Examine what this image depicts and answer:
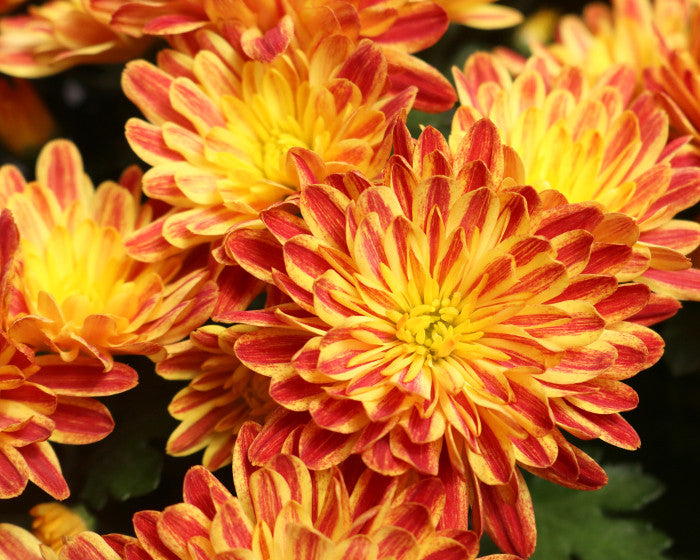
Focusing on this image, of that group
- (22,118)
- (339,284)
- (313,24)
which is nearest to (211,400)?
(339,284)

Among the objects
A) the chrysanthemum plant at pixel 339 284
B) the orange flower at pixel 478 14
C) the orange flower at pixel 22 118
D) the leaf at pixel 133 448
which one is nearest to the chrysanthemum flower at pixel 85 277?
the chrysanthemum plant at pixel 339 284

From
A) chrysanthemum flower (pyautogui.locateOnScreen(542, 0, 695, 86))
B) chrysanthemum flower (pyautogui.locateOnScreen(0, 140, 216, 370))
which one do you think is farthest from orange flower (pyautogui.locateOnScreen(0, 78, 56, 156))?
chrysanthemum flower (pyautogui.locateOnScreen(542, 0, 695, 86))

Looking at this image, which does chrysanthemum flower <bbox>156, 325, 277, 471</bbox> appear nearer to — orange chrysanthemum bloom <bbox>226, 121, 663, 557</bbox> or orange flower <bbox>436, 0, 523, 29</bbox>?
orange chrysanthemum bloom <bbox>226, 121, 663, 557</bbox>

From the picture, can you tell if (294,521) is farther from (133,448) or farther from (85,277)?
(85,277)

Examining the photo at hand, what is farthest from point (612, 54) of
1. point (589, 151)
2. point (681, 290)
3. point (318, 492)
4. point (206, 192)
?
point (318, 492)

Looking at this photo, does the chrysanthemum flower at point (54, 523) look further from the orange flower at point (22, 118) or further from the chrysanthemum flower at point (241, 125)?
the orange flower at point (22, 118)

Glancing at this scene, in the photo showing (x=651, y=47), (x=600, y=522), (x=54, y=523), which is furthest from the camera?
(x=651, y=47)
